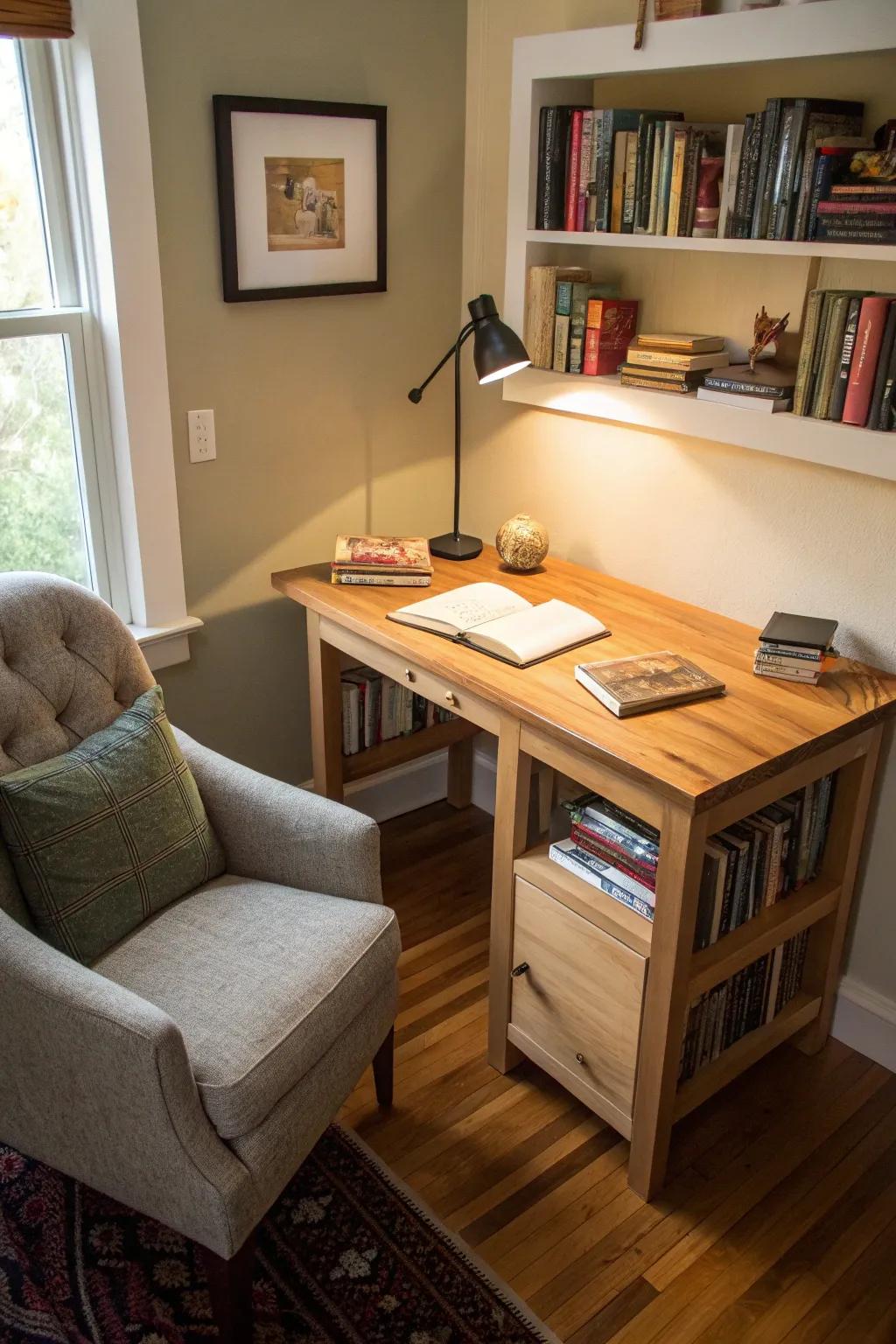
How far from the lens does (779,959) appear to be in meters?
2.14

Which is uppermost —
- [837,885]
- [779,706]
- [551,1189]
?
[779,706]

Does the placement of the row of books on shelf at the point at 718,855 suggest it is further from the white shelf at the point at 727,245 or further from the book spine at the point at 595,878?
the white shelf at the point at 727,245

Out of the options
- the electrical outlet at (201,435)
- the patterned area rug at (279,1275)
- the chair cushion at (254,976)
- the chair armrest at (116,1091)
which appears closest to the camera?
the chair armrest at (116,1091)

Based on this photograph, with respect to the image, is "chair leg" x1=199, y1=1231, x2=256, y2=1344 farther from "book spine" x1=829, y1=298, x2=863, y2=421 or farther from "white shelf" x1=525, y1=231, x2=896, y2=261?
"white shelf" x1=525, y1=231, x2=896, y2=261

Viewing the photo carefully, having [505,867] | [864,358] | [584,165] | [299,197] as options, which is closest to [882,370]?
[864,358]

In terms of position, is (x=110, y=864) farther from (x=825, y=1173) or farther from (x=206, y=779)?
(x=825, y=1173)

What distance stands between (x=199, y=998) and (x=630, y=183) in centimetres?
167

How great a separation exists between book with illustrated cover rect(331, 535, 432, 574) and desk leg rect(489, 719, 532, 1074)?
60 centimetres

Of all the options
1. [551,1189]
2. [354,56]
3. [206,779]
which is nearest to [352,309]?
[354,56]

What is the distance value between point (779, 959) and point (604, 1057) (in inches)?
16.1

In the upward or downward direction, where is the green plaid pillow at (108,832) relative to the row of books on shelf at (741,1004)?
upward

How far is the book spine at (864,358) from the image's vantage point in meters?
1.85

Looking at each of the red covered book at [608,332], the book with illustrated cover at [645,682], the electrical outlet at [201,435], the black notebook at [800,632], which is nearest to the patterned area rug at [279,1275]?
the book with illustrated cover at [645,682]

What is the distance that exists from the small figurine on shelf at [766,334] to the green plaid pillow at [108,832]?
4.19 ft
